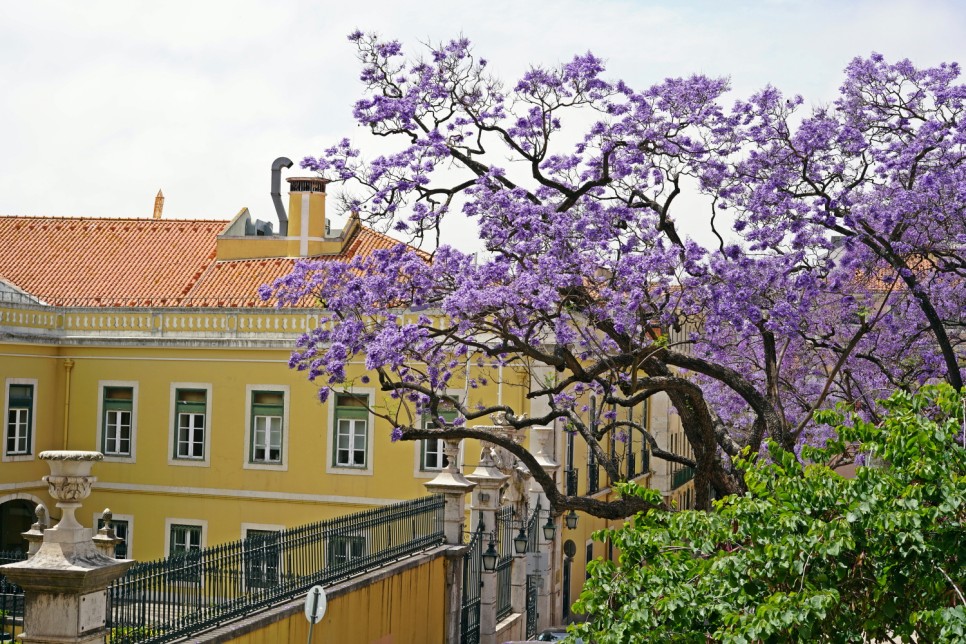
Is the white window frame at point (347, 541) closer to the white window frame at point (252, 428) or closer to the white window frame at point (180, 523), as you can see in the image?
the white window frame at point (252, 428)

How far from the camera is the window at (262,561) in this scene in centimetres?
1214

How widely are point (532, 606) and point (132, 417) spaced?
1034 cm

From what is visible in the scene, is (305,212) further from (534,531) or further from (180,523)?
(534,531)

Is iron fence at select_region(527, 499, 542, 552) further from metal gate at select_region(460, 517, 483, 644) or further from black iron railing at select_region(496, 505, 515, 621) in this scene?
metal gate at select_region(460, 517, 483, 644)

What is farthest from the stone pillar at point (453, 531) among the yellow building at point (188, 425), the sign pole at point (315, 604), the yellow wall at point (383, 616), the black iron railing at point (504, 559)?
the yellow building at point (188, 425)

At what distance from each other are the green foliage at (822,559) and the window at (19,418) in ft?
67.4

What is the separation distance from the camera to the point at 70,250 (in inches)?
1270

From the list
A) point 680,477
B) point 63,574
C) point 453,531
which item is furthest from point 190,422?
point 680,477

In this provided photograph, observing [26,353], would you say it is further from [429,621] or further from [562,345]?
[562,345]

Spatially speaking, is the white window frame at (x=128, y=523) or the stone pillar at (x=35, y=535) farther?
the white window frame at (x=128, y=523)

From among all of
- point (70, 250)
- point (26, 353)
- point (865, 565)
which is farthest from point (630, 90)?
point (70, 250)

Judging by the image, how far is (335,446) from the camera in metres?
→ 26.0

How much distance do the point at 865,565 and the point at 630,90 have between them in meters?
8.27

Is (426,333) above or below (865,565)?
above
